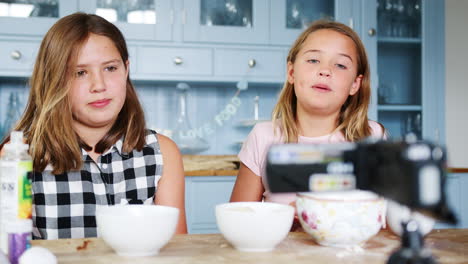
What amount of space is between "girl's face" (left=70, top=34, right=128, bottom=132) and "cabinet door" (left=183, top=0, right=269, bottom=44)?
4.77 ft

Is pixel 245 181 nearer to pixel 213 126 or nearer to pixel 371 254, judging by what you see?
pixel 371 254

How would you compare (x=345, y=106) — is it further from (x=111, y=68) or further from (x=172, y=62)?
(x=172, y=62)

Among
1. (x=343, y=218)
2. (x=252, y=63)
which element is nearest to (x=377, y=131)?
(x=343, y=218)

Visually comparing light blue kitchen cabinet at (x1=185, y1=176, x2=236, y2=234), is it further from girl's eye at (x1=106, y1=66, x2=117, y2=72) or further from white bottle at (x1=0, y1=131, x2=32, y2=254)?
white bottle at (x1=0, y1=131, x2=32, y2=254)

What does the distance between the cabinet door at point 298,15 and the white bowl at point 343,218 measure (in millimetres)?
2037

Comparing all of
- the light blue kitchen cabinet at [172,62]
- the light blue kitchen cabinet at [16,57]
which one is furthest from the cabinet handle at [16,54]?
the light blue kitchen cabinet at [172,62]

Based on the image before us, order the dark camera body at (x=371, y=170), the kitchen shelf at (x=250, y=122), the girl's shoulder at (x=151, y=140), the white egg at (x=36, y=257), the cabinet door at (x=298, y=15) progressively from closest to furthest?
1. the dark camera body at (x=371, y=170)
2. the white egg at (x=36, y=257)
3. the girl's shoulder at (x=151, y=140)
4. the cabinet door at (x=298, y=15)
5. the kitchen shelf at (x=250, y=122)

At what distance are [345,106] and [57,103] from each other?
0.82 meters

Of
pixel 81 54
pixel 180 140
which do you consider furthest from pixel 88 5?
pixel 81 54

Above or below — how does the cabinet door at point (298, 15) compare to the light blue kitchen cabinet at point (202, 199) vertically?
above

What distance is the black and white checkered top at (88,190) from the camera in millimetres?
1160

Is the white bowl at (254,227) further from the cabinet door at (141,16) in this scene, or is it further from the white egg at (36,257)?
the cabinet door at (141,16)

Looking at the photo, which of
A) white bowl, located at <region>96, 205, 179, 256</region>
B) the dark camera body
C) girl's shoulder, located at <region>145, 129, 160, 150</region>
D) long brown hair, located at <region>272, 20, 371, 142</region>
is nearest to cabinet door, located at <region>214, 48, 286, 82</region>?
long brown hair, located at <region>272, 20, 371, 142</region>

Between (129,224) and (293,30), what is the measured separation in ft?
7.28
